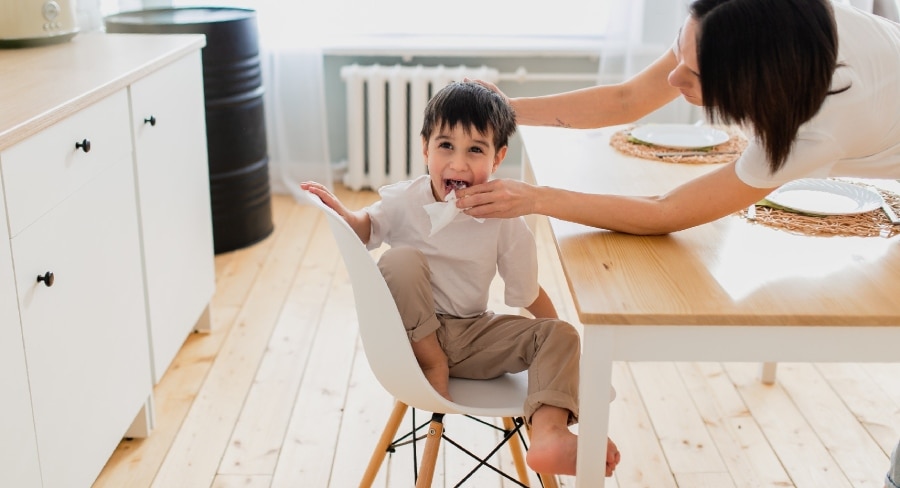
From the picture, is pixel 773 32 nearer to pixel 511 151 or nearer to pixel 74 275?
pixel 74 275

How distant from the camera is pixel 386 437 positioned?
187 cm

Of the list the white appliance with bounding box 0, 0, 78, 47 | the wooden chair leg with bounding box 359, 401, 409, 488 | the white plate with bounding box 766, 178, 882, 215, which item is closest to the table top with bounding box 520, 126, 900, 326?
the white plate with bounding box 766, 178, 882, 215

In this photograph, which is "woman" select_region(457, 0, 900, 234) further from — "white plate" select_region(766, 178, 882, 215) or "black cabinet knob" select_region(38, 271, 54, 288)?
"black cabinet knob" select_region(38, 271, 54, 288)

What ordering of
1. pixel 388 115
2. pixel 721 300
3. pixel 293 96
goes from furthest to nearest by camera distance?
1. pixel 388 115
2. pixel 293 96
3. pixel 721 300

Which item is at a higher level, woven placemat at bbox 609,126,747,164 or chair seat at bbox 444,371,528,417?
woven placemat at bbox 609,126,747,164

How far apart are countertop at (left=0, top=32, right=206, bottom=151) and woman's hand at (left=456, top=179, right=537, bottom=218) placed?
75 centimetres

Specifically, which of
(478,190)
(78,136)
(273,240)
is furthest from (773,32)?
(273,240)

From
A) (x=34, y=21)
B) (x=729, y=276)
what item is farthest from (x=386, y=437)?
(x=34, y=21)

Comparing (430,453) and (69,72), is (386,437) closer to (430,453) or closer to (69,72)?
(430,453)

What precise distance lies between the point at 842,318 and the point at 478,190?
0.58 meters

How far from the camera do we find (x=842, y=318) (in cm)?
131

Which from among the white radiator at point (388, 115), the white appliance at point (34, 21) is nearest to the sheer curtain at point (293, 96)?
the white radiator at point (388, 115)

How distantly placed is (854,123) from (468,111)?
24.2 inches

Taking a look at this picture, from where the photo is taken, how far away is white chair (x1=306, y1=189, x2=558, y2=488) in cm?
151
